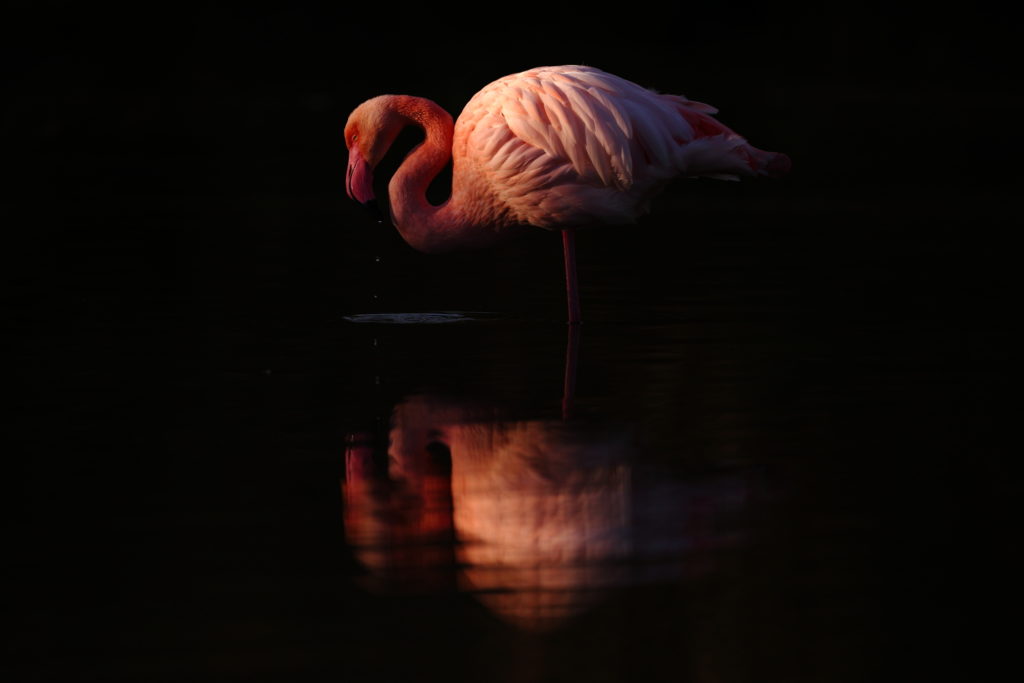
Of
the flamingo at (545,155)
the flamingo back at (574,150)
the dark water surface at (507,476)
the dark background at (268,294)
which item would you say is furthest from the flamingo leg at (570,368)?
the dark background at (268,294)

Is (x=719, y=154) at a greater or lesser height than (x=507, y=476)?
greater

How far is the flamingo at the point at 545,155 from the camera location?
7484 millimetres

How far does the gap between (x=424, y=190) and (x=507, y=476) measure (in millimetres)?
3025

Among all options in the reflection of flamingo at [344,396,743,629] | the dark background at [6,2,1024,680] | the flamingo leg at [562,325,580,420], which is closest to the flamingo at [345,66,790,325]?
the flamingo leg at [562,325,580,420]

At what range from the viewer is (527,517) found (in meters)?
4.56

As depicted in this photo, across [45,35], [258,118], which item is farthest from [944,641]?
[45,35]

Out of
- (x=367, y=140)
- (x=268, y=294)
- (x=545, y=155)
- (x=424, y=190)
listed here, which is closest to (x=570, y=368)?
(x=545, y=155)

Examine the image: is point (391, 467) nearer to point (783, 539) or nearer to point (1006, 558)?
point (783, 539)

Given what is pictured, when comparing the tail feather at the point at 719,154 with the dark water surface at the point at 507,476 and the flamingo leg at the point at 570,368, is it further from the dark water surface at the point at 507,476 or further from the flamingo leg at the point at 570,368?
the flamingo leg at the point at 570,368

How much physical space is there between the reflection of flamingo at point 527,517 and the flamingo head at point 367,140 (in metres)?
2.47

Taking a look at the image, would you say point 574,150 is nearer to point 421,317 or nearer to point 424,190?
point 424,190

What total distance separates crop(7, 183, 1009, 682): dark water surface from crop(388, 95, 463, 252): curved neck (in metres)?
0.38

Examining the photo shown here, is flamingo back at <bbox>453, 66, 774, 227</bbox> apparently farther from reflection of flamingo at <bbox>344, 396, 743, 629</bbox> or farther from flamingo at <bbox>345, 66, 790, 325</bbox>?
reflection of flamingo at <bbox>344, 396, 743, 629</bbox>

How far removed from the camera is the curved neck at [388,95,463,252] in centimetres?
784
